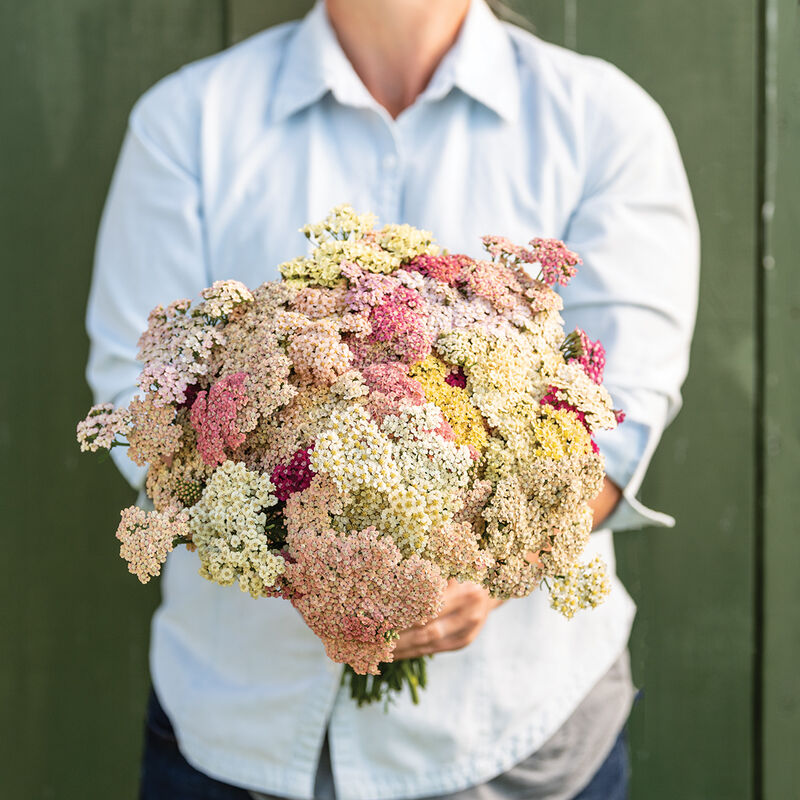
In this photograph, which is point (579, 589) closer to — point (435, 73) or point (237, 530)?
point (237, 530)

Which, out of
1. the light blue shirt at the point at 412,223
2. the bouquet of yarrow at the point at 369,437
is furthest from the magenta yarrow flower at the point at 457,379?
the light blue shirt at the point at 412,223

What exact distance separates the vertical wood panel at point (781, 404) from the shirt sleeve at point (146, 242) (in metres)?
1.05

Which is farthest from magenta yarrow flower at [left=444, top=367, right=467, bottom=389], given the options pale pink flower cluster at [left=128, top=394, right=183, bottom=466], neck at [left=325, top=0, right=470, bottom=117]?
neck at [left=325, top=0, right=470, bottom=117]

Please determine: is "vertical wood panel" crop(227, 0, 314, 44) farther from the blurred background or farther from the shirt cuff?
the shirt cuff

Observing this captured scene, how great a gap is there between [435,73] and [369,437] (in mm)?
706

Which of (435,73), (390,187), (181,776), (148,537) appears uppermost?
(435,73)

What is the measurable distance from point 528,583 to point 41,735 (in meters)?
1.34

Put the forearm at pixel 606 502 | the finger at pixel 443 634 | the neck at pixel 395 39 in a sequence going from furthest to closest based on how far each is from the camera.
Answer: the neck at pixel 395 39 → the forearm at pixel 606 502 → the finger at pixel 443 634

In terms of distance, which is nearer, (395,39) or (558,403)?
(558,403)

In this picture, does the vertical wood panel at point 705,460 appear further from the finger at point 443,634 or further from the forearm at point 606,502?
the finger at point 443,634

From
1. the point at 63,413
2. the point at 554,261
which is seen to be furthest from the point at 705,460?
the point at 63,413

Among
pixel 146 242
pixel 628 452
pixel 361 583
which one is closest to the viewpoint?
pixel 361 583

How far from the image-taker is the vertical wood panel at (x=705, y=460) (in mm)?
1580

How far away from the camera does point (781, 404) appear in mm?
1652
